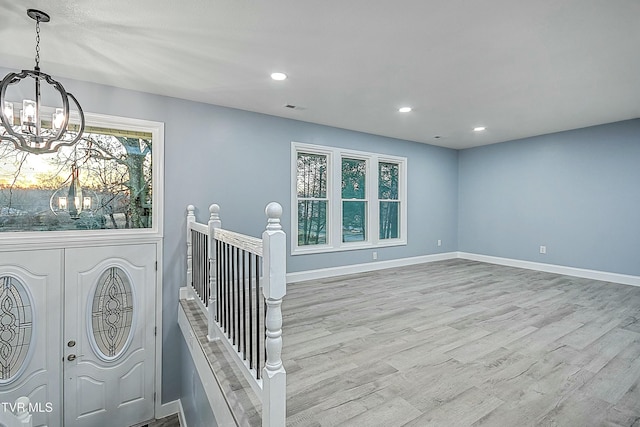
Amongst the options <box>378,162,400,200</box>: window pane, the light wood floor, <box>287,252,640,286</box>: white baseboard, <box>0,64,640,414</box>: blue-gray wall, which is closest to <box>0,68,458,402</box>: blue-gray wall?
<box>0,64,640,414</box>: blue-gray wall

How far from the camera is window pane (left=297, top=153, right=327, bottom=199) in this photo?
4719mm

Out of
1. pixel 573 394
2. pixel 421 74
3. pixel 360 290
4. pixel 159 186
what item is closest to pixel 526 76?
pixel 421 74

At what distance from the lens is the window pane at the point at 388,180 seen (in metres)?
5.66

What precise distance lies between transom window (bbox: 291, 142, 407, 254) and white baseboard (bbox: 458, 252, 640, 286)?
5.99ft

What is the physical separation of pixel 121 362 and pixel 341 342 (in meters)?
2.43

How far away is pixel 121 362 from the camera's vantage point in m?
3.28

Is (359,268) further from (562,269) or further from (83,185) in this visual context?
(83,185)

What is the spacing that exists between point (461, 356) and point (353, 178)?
3.42 meters

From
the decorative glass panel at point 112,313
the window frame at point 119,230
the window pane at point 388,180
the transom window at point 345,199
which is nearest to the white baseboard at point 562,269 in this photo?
the transom window at point 345,199

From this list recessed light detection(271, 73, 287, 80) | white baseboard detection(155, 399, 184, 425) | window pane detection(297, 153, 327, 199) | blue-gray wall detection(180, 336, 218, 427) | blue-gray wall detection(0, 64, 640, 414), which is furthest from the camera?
window pane detection(297, 153, 327, 199)

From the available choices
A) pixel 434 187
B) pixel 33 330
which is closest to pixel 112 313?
pixel 33 330

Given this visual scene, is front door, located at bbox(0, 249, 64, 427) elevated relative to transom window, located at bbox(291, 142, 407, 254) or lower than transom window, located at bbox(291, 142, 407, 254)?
lower

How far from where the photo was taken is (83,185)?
319 centimetres

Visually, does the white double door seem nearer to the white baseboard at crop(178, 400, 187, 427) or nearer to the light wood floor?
the white baseboard at crop(178, 400, 187, 427)
